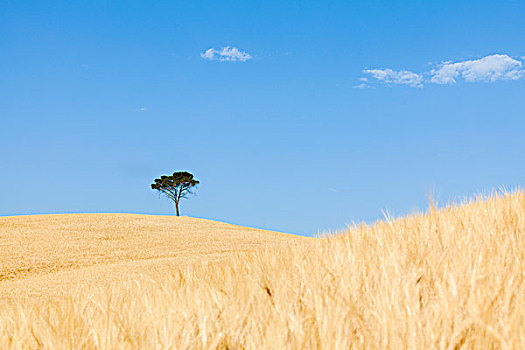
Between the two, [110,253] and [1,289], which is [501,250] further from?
[110,253]

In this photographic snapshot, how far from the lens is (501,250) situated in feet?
7.38

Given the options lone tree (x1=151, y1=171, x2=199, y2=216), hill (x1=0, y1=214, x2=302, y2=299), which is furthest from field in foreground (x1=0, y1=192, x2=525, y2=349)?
lone tree (x1=151, y1=171, x2=199, y2=216)

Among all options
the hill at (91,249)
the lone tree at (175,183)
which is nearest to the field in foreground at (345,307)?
the hill at (91,249)

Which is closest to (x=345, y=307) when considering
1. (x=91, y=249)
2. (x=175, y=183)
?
(x=91, y=249)

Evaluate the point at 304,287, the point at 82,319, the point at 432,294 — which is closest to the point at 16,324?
the point at 82,319

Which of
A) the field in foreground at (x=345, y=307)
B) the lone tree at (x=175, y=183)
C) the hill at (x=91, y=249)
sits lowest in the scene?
the field in foreground at (x=345, y=307)

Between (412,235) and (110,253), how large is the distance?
10.5 meters

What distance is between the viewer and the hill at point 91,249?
752cm

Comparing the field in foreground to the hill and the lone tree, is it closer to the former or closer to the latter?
the hill

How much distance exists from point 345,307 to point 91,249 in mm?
11989

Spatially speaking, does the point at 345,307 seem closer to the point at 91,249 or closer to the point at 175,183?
the point at 91,249

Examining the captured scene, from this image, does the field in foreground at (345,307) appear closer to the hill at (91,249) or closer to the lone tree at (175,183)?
the hill at (91,249)

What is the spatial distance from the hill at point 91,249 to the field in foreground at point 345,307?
3.51 metres

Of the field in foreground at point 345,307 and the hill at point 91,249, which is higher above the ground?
the hill at point 91,249
